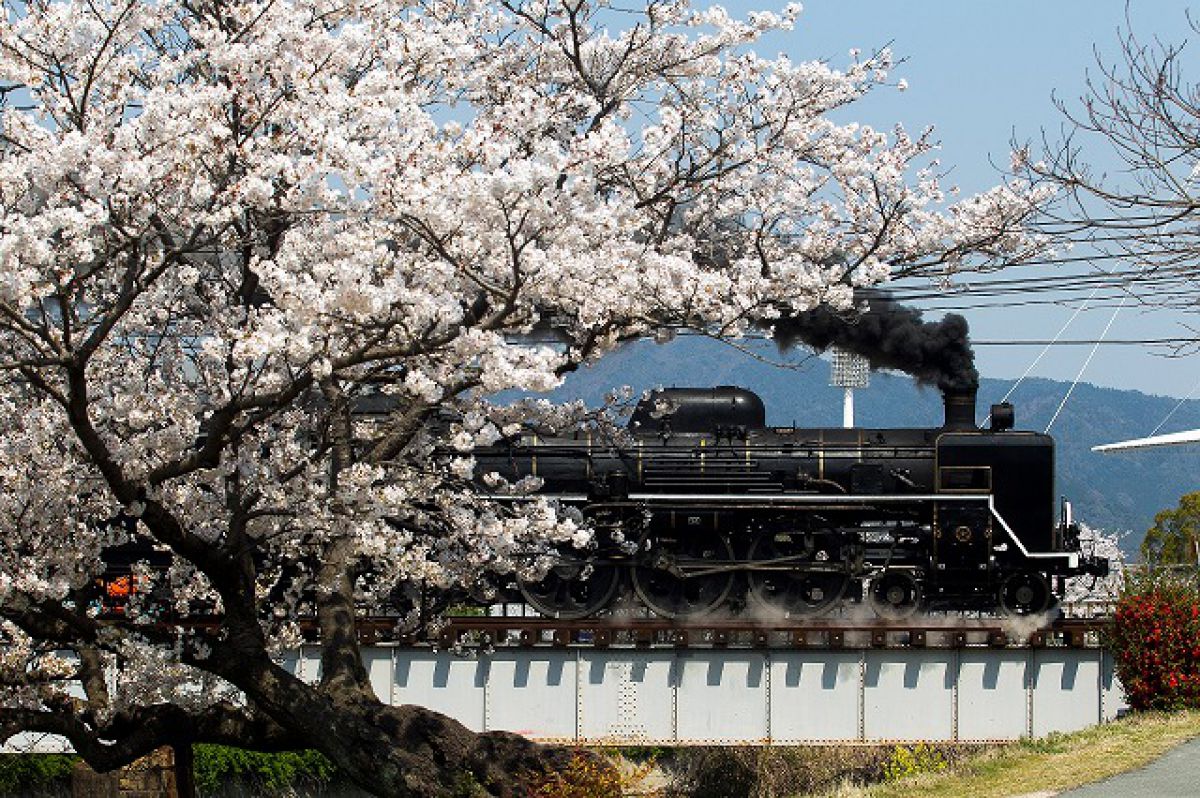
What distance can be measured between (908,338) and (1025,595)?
5.01 metres

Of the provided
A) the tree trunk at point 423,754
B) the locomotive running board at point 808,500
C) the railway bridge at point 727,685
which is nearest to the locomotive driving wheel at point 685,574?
the locomotive running board at point 808,500

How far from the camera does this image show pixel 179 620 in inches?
854

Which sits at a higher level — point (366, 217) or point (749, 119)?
point (749, 119)

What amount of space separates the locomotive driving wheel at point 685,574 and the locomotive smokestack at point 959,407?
4.79 m

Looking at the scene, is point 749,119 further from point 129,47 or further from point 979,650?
point 979,650

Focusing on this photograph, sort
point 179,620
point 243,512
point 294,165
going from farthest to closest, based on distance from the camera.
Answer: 1. point 179,620
2. point 243,512
3. point 294,165

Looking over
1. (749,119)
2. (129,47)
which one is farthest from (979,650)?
(129,47)

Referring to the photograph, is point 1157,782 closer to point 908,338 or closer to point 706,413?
point 706,413

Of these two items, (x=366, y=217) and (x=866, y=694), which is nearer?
(x=366, y=217)

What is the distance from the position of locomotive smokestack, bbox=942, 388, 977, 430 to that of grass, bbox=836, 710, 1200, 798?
755cm

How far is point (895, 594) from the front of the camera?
88.6 ft

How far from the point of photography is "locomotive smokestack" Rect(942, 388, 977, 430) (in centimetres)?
2809

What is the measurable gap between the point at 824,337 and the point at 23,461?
17.0 meters

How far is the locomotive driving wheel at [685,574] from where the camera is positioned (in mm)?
26609
